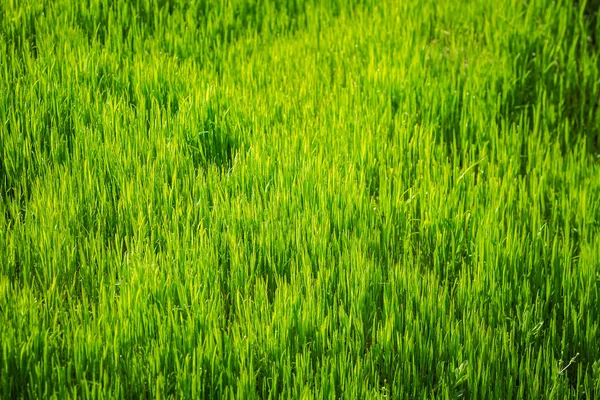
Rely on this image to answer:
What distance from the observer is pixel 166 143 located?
9.23 feet

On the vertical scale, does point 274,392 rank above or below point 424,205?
below

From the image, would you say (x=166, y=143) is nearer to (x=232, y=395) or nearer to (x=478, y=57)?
(x=232, y=395)

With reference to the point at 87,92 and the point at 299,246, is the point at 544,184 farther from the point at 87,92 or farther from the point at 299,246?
the point at 87,92

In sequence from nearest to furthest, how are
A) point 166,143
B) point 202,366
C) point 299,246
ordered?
point 202,366 → point 299,246 → point 166,143

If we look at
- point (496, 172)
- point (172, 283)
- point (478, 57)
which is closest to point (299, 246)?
point (172, 283)

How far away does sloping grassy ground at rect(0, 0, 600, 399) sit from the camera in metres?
1.99

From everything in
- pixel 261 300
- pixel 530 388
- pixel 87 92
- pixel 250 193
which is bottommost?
pixel 530 388

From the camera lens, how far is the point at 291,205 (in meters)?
2.52

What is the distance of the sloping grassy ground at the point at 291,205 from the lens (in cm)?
199

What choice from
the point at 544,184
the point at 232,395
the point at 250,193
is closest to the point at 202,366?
the point at 232,395

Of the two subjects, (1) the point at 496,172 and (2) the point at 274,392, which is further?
(1) the point at 496,172

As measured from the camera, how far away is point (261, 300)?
2.14m

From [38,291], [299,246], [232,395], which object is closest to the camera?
[232,395]

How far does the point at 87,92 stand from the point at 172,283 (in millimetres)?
1222
